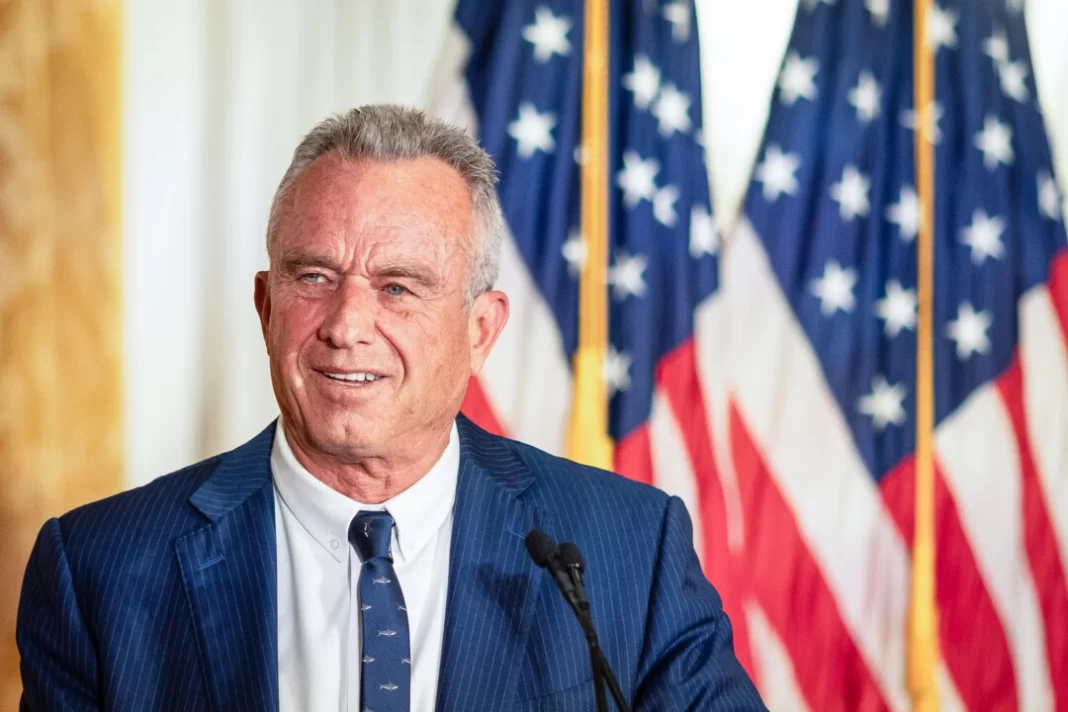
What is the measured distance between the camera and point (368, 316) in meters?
1.70

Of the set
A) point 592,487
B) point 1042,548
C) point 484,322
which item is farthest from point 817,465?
point 484,322

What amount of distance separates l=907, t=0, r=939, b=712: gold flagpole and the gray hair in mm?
1708

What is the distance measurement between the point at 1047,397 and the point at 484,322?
197cm

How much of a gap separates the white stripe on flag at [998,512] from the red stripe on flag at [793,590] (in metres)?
0.43

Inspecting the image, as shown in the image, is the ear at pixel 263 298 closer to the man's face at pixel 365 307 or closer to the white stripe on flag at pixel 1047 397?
the man's face at pixel 365 307

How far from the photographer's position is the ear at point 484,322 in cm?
191

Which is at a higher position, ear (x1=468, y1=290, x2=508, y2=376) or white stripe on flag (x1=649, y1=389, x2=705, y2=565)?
ear (x1=468, y1=290, x2=508, y2=376)

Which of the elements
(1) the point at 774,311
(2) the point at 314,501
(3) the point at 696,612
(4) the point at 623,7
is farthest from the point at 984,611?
(2) the point at 314,501

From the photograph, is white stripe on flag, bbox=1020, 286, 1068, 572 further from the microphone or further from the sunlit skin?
the microphone

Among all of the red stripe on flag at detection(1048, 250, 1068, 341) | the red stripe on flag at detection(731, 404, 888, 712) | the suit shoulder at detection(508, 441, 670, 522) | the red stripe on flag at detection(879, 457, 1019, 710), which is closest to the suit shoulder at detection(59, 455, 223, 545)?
the suit shoulder at detection(508, 441, 670, 522)

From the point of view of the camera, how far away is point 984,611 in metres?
3.14

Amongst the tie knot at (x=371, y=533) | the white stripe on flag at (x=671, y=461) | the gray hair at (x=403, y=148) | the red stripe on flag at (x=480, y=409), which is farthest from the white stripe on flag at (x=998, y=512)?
the tie knot at (x=371, y=533)

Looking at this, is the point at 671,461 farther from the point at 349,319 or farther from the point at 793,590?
the point at 349,319

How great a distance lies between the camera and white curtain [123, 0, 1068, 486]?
284 centimetres
